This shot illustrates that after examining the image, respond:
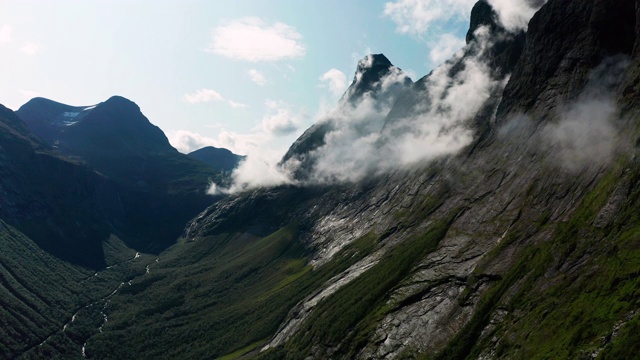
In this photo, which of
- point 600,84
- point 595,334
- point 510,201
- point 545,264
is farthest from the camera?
point 510,201

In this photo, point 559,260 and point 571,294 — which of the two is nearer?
point 571,294

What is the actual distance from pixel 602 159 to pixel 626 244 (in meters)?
50.2

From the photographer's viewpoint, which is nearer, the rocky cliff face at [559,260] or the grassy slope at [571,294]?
the grassy slope at [571,294]

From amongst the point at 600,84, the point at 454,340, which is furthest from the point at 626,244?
the point at 600,84

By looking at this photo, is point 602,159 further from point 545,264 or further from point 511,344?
point 511,344

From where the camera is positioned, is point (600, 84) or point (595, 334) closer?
point (595, 334)

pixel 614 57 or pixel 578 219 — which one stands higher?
pixel 614 57

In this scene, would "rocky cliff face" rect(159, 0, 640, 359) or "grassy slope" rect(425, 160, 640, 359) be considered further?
"rocky cliff face" rect(159, 0, 640, 359)

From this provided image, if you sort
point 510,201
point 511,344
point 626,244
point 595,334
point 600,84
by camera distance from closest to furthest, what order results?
point 595,334 → point 626,244 → point 511,344 → point 600,84 → point 510,201

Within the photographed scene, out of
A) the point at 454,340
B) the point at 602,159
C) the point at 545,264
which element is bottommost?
the point at 454,340

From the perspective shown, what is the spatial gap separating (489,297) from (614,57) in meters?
118

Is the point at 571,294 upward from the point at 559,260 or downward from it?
downward

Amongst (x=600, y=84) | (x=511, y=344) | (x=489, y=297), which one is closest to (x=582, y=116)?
(x=600, y=84)

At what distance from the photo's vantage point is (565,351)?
105812 mm
